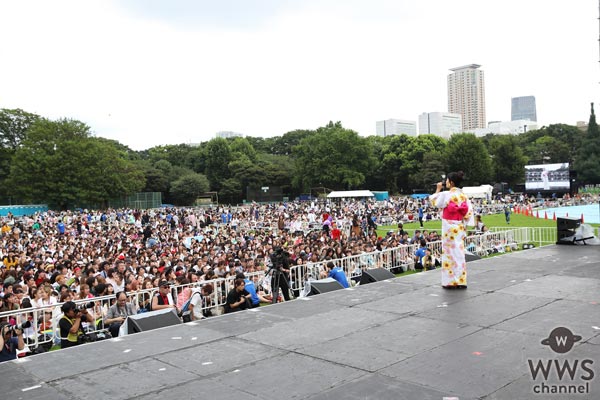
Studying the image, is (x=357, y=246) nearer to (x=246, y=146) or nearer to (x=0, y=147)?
(x=0, y=147)

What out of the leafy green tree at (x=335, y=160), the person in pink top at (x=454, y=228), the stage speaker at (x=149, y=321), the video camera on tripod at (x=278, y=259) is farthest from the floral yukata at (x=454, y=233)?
the leafy green tree at (x=335, y=160)

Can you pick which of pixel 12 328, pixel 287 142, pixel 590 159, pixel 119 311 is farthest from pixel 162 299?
pixel 287 142

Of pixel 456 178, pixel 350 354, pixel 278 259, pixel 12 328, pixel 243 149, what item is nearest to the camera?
pixel 350 354

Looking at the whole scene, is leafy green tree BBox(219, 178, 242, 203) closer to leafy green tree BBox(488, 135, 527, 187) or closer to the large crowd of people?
leafy green tree BBox(488, 135, 527, 187)

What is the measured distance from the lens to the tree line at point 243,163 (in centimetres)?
4562

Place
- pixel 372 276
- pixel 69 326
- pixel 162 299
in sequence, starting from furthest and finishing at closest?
pixel 372 276, pixel 162 299, pixel 69 326

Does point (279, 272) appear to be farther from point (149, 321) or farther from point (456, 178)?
point (456, 178)

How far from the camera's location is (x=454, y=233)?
847 cm

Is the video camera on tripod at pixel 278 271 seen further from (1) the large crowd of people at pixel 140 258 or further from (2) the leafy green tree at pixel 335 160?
(2) the leafy green tree at pixel 335 160

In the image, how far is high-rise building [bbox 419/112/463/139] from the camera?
563ft

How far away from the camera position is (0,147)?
177 ft

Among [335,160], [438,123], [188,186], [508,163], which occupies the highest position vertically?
[438,123]

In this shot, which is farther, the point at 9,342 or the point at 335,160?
the point at 335,160

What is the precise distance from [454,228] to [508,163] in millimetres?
64037
